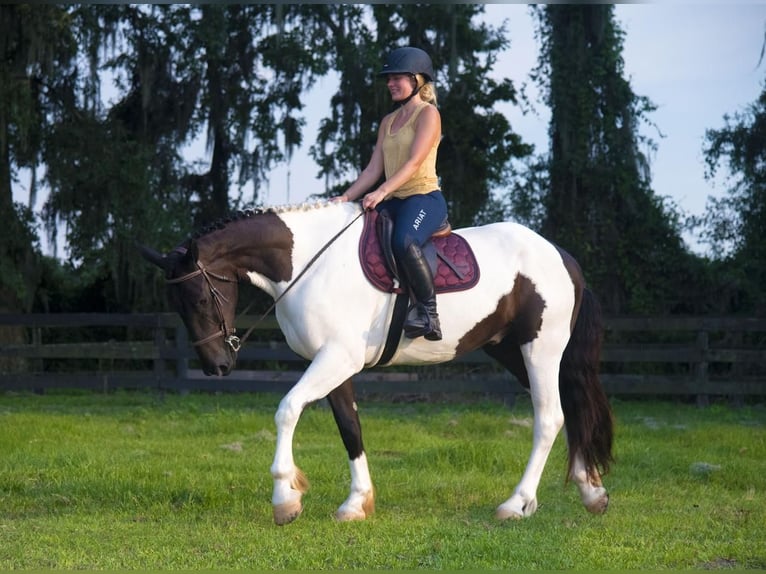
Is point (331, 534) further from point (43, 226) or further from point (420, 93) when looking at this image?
point (43, 226)

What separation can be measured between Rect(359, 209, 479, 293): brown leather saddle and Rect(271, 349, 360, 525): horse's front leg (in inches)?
21.0

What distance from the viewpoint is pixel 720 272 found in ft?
57.1

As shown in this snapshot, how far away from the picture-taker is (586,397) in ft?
20.9

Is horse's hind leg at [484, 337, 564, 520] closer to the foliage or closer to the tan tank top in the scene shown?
the tan tank top

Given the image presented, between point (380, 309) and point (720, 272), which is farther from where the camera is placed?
point (720, 272)

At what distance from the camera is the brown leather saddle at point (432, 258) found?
5.79m

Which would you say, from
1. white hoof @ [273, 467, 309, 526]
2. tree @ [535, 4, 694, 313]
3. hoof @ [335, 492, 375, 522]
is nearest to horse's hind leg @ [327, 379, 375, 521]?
hoof @ [335, 492, 375, 522]

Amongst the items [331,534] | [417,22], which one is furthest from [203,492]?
[417,22]

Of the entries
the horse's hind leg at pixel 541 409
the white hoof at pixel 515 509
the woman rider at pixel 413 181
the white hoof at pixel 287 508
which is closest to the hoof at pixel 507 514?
the white hoof at pixel 515 509

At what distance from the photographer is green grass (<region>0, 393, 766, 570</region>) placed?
4.80m

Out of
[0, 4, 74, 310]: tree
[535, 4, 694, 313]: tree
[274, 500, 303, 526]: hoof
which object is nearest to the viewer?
[274, 500, 303, 526]: hoof

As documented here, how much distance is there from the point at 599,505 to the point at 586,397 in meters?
0.69

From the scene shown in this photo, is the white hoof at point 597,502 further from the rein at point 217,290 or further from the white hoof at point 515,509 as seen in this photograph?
the rein at point 217,290

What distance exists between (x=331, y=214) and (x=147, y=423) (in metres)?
5.62
